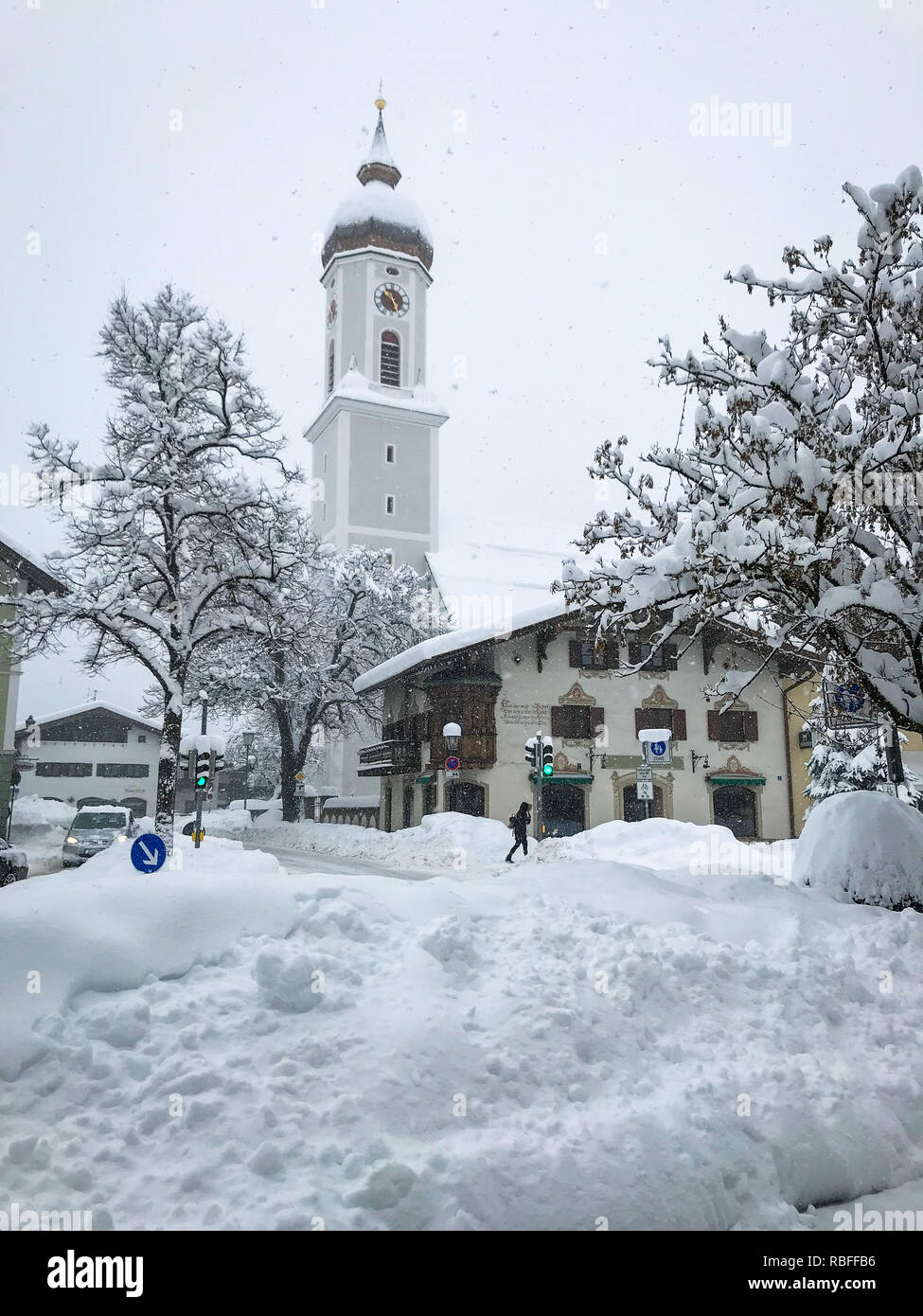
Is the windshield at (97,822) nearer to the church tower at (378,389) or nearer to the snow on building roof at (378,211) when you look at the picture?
the church tower at (378,389)

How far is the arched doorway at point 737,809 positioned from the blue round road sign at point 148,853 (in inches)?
976

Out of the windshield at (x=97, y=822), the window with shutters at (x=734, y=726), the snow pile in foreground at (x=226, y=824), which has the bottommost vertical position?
the snow pile in foreground at (x=226, y=824)

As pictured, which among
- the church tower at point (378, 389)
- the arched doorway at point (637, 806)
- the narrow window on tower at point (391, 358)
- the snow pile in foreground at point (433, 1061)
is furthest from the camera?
the narrow window on tower at point (391, 358)

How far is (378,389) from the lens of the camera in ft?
191

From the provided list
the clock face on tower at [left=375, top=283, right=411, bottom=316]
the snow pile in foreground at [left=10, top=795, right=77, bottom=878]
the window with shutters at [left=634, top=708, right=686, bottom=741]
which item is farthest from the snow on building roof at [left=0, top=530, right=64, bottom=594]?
the clock face on tower at [left=375, top=283, right=411, bottom=316]

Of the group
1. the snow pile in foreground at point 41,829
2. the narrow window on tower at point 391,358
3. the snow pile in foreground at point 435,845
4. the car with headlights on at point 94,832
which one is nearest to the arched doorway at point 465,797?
the snow pile in foreground at point 435,845

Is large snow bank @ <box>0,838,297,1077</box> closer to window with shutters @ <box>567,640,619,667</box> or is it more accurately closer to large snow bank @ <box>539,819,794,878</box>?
large snow bank @ <box>539,819,794,878</box>

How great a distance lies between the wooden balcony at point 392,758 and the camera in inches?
1260

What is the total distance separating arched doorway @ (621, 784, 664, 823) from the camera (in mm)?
30000

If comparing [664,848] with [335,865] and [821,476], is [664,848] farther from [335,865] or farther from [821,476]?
[821,476]

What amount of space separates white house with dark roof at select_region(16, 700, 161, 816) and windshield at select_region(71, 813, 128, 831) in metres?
29.7
